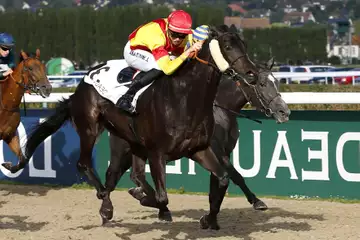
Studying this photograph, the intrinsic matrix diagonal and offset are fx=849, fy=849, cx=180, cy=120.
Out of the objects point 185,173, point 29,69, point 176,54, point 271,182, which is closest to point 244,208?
point 271,182

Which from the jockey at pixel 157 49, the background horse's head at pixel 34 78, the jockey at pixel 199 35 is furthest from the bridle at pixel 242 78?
the background horse's head at pixel 34 78

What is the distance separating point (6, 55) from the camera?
33.5 ft

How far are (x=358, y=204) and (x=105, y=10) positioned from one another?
211 ft

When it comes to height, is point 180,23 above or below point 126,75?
above

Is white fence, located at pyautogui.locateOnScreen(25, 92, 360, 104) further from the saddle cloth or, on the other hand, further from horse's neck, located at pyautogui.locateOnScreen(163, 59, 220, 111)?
horse's neck, located at pyautogui.locateOnScreen(163, 59, 220, 111)

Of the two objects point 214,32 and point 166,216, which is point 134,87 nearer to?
point 214,32

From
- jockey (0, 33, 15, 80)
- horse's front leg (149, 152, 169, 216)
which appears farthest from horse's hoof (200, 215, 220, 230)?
jockey (0, 33, 15, 80)

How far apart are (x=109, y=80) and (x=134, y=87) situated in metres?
0.66

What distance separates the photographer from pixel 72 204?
948 centimetres

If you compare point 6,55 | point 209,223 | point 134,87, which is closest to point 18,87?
point 6,55

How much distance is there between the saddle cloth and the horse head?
3.58 feet

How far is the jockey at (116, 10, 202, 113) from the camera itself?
6594 millimetres

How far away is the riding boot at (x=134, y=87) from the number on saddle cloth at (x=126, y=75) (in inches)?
12.4

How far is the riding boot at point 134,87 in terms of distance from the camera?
684 centimetres
